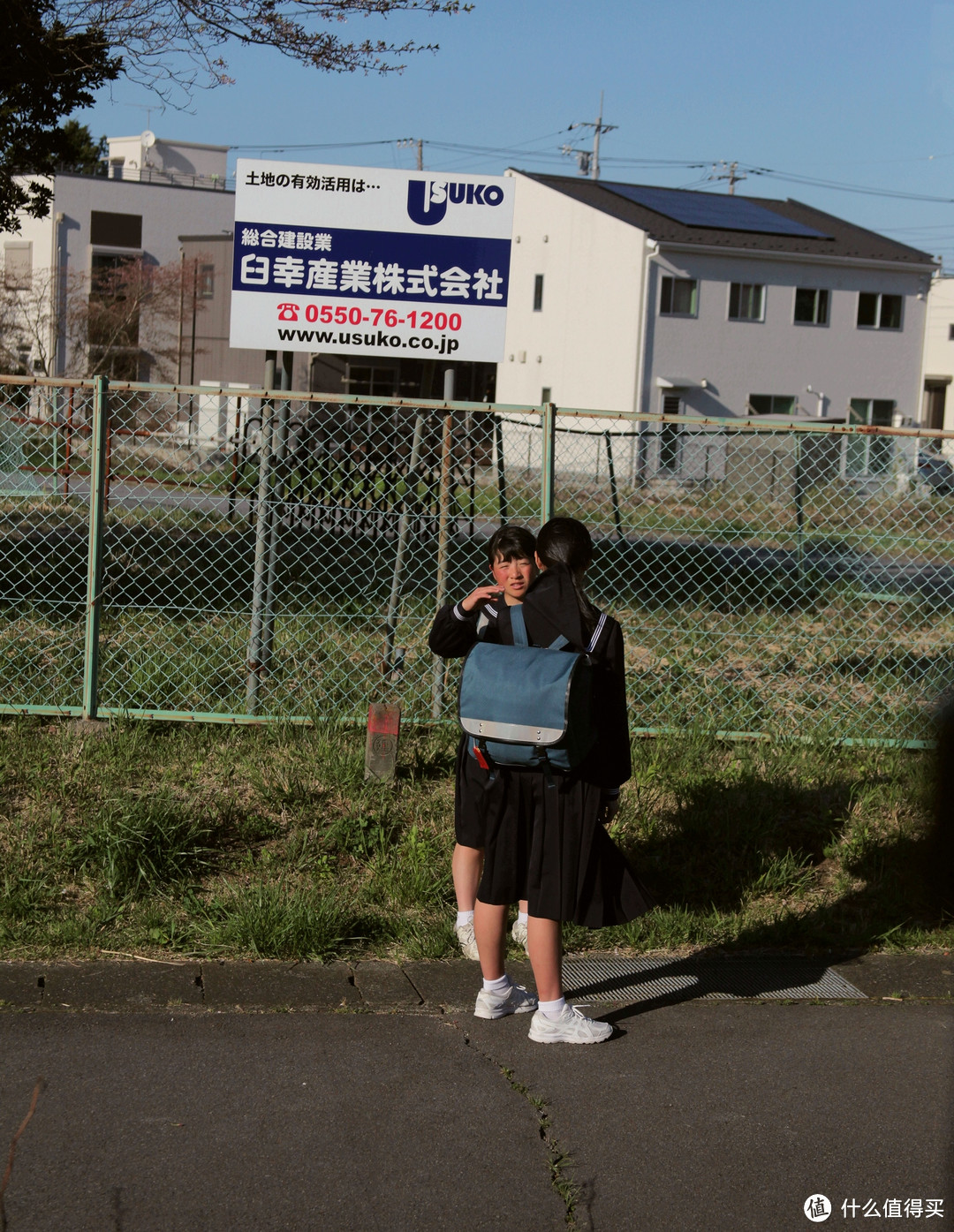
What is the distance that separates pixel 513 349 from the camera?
35750mm

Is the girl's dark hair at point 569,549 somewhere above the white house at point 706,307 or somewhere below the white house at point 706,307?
below

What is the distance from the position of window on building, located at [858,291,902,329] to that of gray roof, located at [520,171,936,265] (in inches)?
39.6

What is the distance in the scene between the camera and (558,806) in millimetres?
3582

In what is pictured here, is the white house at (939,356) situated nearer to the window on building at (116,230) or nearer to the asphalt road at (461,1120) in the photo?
the window on building at (116,230)

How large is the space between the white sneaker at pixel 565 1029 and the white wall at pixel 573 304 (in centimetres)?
2646

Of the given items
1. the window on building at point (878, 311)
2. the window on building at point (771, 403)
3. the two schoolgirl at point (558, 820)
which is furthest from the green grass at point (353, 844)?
the window on building at point (878, 311)

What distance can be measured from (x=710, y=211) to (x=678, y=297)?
3608 mm

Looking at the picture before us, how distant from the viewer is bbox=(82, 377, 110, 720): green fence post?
5.46 metres

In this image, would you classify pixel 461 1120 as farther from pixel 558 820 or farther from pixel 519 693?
pixel 519 693

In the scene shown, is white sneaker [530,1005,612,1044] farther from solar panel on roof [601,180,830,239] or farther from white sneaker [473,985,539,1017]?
solar panel on roof [601,180,830,239]

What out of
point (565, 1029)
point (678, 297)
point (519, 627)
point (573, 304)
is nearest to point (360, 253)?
point (519, 627)

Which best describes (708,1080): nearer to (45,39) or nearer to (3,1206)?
(3,1206)

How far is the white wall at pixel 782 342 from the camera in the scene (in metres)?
30.7

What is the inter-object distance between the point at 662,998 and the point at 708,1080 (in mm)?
611
